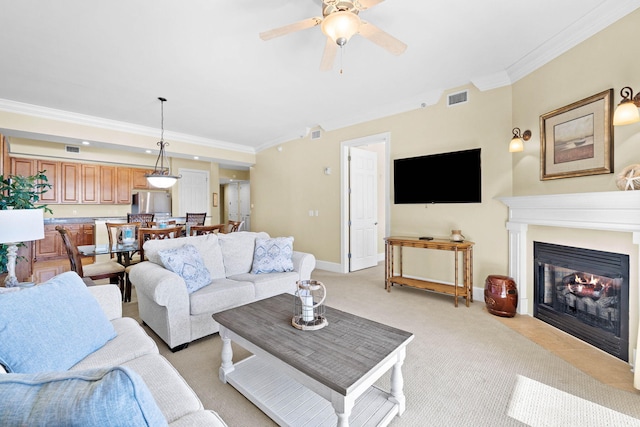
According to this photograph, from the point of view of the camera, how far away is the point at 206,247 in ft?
10.0

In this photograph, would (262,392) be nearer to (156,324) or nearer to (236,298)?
(236,298)

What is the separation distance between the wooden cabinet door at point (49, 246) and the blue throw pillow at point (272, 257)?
5755 mm

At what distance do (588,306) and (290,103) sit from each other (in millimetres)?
4176

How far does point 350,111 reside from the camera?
15.3 ft

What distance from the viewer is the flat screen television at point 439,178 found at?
3.56 m

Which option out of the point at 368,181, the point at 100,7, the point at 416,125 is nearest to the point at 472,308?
the point at 416,125

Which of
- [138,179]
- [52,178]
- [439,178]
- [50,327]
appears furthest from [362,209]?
[52,178]

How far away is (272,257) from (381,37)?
7.85 feet

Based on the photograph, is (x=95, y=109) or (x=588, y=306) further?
(x=95, y=109)

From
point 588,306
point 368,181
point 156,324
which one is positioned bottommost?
point 156,324

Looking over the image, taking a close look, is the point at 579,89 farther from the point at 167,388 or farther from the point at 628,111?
Answer: the point at 167,388

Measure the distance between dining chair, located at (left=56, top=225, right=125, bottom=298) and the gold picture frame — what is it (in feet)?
15.8

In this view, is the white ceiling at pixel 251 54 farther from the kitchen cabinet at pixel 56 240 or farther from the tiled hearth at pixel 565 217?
the kitchen cabinet at pixel 56 240

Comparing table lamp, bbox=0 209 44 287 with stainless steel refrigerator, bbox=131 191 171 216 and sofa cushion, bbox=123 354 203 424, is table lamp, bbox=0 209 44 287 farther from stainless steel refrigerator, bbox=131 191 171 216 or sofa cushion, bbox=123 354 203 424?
stainless steel refrigerator, bbox=131 191 171 216
